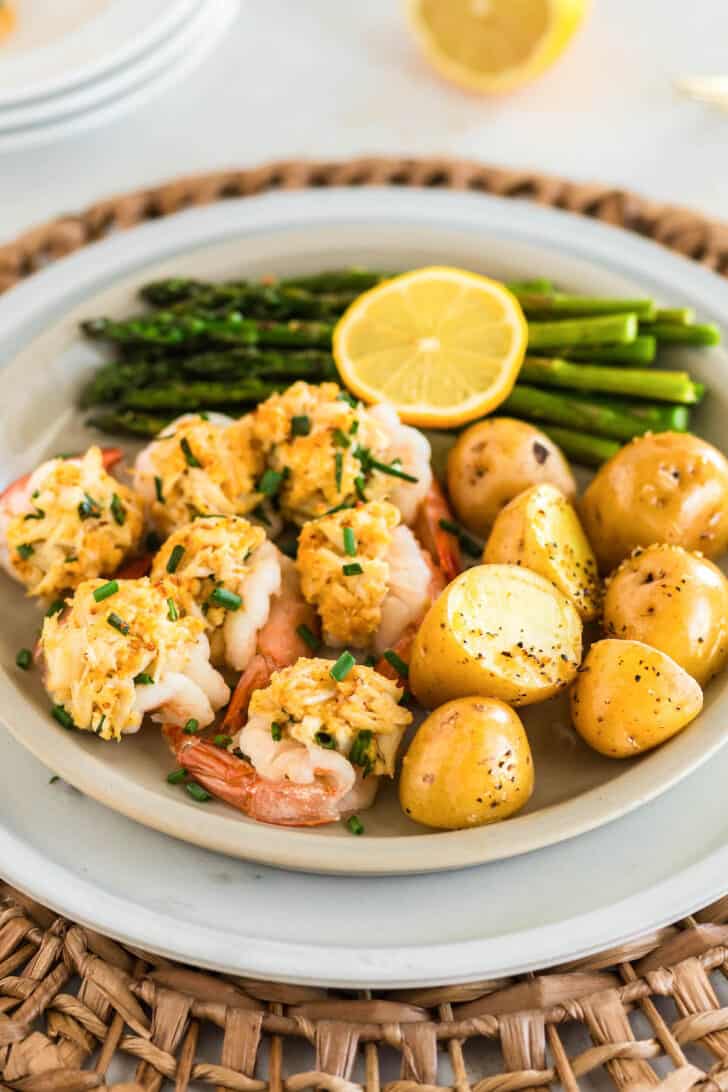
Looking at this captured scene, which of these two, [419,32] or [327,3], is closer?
[419,32]

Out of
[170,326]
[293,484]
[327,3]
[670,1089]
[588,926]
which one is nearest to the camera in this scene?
[670,1089]

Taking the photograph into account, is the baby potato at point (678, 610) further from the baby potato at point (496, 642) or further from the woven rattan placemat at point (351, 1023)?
the woven rattan placemat at point (351, 1023)

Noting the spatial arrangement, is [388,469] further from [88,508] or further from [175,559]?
[88,508]

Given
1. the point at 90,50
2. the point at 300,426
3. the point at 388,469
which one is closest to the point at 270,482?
the point at 300,426

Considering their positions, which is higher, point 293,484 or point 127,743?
point 293,484

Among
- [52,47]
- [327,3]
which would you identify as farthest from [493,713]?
[327,3]

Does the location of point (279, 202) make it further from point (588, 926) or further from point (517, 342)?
point (588, 926)

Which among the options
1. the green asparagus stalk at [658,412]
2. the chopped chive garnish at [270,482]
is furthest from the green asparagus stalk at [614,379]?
the chopped chive garnish at [270,482]
